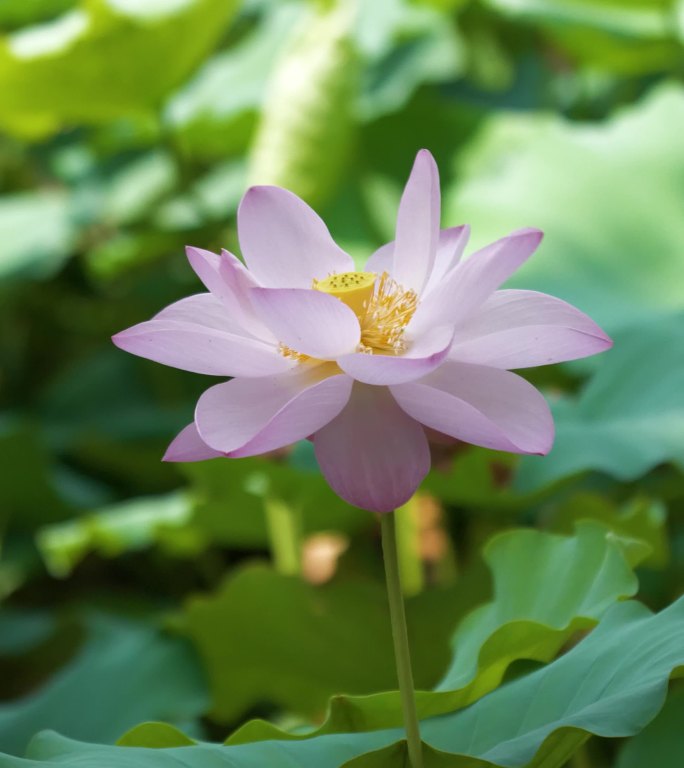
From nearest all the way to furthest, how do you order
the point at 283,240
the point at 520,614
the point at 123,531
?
the point at 283,240, the point at 520,614, the point at 123,531

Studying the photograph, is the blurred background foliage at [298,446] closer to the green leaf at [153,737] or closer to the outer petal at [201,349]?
the green leaf at [153,737]

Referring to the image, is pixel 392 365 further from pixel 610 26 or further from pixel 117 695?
pixel 610 26

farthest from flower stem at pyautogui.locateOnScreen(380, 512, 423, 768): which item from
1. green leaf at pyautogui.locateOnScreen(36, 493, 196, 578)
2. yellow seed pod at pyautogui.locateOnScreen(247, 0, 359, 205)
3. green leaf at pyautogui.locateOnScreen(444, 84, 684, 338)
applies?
yellow seed pod at pyautogui.locateOnScreen(247, 0, 359, 205)

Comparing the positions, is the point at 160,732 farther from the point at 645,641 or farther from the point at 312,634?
the point at 312,634

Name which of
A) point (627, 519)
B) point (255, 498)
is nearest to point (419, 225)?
point (627, 519)

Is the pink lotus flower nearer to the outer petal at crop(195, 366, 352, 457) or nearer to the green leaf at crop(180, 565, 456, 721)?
the outer petal at crop(195, 366, 352, 457)

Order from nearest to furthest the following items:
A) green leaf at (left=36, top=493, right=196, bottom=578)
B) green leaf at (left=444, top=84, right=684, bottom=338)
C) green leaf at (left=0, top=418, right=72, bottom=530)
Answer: green leaf at (left=444, top=84, right=684, bottom=338) → green leaf at (left=36, top=493, right=196, bottom=578) → green leaf at (left=0, top=418, right=72, bottom=530)
